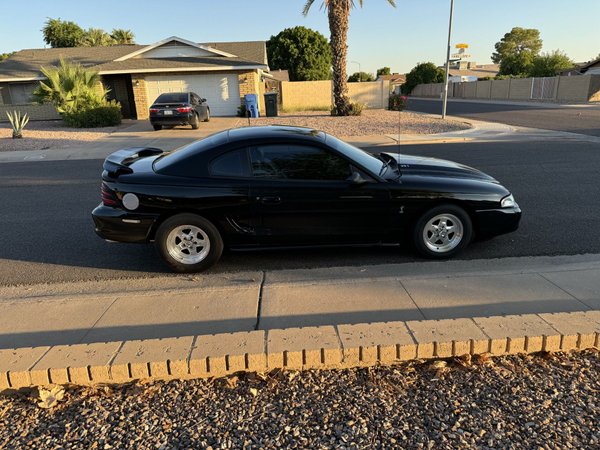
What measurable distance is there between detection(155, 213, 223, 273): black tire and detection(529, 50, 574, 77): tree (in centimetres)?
5845

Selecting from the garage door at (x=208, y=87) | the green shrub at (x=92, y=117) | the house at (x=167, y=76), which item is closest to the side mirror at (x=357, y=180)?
the green shrub at (x=92, y=117)

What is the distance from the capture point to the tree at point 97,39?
1932 inches

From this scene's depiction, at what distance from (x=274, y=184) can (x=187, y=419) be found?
8.53 ft

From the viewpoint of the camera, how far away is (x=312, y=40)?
2261 inches

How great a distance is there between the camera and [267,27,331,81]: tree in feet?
186

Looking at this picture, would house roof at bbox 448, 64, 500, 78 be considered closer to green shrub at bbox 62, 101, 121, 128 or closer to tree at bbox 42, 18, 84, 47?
tree at bbox 42, 18, 84, 47

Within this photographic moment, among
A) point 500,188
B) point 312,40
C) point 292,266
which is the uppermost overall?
point 312,40

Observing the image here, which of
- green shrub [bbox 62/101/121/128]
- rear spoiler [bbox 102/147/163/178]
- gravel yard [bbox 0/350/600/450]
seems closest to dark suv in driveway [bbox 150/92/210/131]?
green shrub [bbox 62/101/121/128]

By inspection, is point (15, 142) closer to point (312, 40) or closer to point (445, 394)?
point (445, 394)

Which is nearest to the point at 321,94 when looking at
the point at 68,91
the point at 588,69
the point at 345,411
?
the point at 68,91

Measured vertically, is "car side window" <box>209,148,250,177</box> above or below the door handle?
above

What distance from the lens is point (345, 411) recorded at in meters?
2.66

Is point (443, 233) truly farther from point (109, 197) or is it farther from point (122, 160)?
point (122, 160)

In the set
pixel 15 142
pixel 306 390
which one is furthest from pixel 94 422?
pixel 15 142
